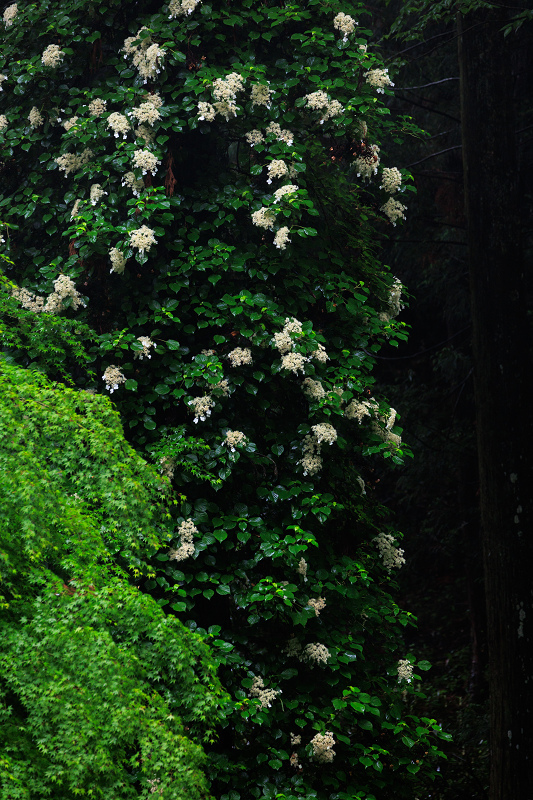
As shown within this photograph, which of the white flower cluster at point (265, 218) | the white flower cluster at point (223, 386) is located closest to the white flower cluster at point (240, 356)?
the white flower cluster at point (223, 386)

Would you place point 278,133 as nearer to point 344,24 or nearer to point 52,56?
point 344,24

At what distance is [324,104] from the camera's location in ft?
19.8

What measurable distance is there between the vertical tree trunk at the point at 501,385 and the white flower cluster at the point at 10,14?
386 cm

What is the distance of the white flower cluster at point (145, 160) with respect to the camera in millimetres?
5715

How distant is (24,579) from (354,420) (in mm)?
3317

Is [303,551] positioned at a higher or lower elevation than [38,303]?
lower

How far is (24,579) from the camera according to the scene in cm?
332

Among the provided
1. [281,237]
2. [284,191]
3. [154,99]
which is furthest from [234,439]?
[154,99]

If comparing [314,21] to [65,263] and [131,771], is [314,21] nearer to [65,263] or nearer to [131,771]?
[65,263]

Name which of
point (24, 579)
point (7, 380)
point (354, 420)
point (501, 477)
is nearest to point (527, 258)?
point (501, 477)

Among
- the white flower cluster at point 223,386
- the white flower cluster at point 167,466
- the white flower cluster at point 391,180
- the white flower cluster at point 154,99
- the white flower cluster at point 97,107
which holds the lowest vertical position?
the white flower cluster at point 167,466

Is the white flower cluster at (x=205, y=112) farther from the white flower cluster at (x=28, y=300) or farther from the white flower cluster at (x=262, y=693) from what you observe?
the white flower cluster at (x=262, y=693)

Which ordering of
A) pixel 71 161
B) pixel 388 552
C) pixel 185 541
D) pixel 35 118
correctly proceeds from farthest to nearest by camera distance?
pixel 35 118 → pixel 388 552 → pixel 71 161 → pixel 185 541

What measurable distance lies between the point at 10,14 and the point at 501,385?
503 centimetres
